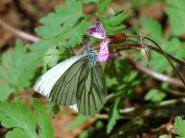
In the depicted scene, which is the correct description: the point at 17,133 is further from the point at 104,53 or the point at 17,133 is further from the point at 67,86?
the point at 104,53

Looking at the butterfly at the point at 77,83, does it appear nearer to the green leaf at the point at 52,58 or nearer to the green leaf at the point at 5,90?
the green leaf at the point at 52,58

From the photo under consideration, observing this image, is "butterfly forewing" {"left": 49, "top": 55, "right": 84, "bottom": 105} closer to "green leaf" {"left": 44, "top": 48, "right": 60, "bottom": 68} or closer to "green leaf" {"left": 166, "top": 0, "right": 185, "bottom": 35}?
"green leaf" {"left": 44, "top": 48, "right": 60, "bottom": 68}

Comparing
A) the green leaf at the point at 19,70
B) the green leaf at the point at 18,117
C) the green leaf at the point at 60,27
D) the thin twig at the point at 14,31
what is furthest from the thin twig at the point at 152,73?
the green leaf at the point at 18,117

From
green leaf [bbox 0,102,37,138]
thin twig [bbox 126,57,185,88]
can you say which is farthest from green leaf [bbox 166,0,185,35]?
green leaf [bbox 0,102,37,138]

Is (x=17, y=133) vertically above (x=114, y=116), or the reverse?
(x=17, y=133)

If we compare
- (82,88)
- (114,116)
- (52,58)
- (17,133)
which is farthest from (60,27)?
(17,133)

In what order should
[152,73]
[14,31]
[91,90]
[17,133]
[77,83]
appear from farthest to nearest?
[14,31]
[152,73]
[91,90]
[77,83]
[17,133]

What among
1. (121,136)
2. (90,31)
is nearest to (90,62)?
(90,31)
